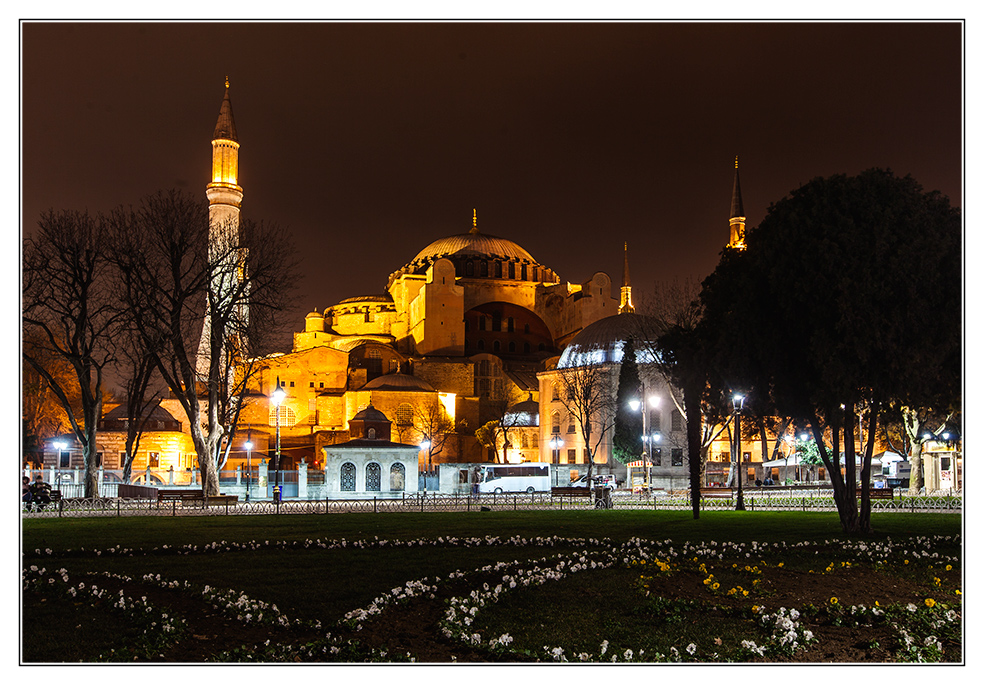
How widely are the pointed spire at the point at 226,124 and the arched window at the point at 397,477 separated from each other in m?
25.9

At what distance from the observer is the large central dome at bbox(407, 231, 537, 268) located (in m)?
84.9

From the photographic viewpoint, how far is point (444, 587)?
31.2 feet

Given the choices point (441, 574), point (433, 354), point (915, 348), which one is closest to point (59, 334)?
point (441, 574)

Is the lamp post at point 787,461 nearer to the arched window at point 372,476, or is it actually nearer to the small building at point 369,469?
the small building at point 369,469

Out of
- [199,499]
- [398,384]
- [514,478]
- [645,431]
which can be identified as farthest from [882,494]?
[398,384]

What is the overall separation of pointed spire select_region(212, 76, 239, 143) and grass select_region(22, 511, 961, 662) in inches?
1574

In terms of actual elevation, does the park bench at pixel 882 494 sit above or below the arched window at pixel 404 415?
below

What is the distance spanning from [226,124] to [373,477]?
2719 cm

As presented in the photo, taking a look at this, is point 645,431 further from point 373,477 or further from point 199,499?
point 199,499

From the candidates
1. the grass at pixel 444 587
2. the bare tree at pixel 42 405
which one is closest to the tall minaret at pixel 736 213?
the bare tree at pixel 42 405

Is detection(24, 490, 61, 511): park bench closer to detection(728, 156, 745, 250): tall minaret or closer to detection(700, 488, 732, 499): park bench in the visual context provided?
detection(700, 488, 732, 499): park bench

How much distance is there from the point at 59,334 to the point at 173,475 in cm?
1784

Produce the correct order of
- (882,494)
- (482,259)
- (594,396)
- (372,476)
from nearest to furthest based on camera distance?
(882,494)
(372,476)
(594,396)
(482,259)

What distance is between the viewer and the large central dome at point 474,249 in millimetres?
84875
